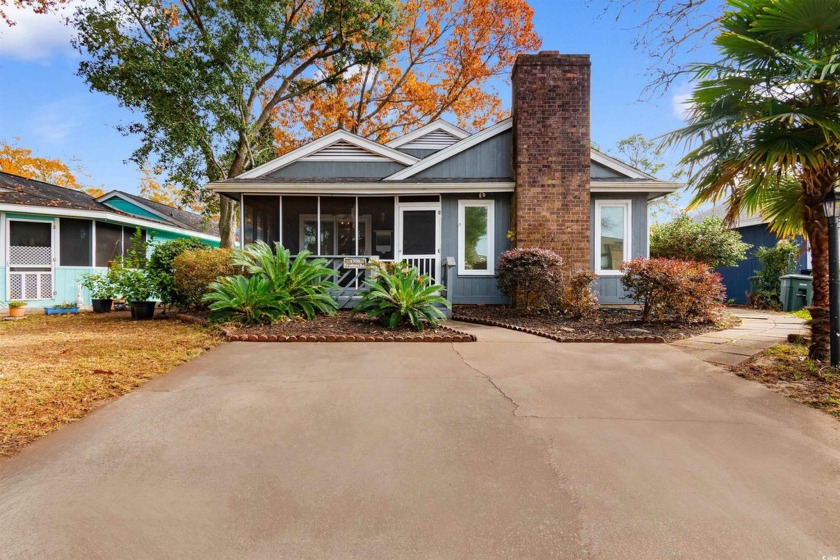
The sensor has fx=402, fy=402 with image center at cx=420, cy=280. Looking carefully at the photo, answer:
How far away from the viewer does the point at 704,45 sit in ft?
21.3

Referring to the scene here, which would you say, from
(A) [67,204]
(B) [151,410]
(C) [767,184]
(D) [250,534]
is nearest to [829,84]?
(C) [767,184]

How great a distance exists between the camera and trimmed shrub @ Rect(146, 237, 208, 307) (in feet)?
30.0

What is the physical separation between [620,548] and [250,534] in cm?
174

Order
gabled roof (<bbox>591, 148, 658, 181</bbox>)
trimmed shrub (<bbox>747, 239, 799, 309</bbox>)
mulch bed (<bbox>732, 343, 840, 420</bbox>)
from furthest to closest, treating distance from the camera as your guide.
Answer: trimmed shrub (<bbox>747, 239, 799, 309</bbox>), gabled roof (<bbox>591, 148, 658, 181</bbox>), mulch bed (<bbox>732, 343, 840, 420</bbox>)

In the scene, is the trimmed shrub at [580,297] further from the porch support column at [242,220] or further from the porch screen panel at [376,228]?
the porch support column at [242,220]

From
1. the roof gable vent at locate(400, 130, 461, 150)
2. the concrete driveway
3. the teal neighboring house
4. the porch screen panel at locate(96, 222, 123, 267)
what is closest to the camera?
the concrete driveway

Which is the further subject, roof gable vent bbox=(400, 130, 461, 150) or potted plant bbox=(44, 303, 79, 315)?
roof gable vent bbox=(400, 130, 461, 150)

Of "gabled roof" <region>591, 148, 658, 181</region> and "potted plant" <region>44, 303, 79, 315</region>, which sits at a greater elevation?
"gabled roof" <region>591, 148, 658, 181</region>

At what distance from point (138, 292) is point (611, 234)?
11396 millimetres

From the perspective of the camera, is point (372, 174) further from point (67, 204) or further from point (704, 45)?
point (67, 204)

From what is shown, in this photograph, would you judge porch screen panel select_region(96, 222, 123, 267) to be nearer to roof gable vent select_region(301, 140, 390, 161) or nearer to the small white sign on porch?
roof gable vent select_region(301, 140, 390, 161)

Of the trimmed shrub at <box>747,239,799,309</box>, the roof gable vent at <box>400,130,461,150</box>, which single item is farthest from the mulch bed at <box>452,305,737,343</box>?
the roof gable vent at <box>400,130,461,150</box>

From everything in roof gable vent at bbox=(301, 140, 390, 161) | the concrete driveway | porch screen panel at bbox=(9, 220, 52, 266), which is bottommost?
the concrete driveway

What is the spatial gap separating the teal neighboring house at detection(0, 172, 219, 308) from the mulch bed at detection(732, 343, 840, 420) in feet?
48.0
